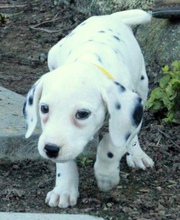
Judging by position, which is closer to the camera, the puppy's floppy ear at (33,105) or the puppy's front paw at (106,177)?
the puppy's floppy ear at (33,105)

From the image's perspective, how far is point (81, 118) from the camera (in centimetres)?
393

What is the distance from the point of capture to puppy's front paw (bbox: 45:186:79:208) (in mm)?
4633

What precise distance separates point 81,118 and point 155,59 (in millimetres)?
3050

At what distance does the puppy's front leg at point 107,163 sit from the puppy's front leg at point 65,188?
17cm

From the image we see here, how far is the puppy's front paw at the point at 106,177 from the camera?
14.9ft

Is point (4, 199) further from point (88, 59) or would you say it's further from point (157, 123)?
point (157, 123)

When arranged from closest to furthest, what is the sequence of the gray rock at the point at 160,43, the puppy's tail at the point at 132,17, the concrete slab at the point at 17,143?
the concrete slab at the point at 17,143 → the puppy's tail at the point at 132,17 → the gray rock at the point at 160,43

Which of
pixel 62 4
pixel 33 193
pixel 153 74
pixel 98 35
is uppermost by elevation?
pixel 98 35

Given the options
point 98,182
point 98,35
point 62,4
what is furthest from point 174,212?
point 62,4

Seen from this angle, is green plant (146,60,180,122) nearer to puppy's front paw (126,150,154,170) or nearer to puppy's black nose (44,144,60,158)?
puppy's front paw (126,150,154,170)

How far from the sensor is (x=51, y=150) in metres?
3.86

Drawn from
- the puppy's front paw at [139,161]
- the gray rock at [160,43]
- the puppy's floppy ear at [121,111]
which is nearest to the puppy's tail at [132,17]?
the puppy's front paw at [139,161]

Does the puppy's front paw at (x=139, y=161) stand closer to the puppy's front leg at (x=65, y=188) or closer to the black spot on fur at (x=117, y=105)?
the puppy's front leg at (x=65, y=188)

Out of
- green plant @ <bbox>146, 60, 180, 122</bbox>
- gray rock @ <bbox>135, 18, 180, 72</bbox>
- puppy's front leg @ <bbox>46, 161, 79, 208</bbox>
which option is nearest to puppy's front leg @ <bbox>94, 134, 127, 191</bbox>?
puppy's front leg @ <bbox>46, 161, 79, 208</bbox>
